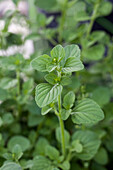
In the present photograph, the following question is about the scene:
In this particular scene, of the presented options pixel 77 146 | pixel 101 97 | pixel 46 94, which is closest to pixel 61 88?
pixel 46 94

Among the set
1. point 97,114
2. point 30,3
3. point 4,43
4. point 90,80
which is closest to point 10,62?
point 4,43

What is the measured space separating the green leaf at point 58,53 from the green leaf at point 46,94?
0.13 ft

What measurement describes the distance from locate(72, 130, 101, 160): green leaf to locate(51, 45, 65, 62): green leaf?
0.62 ft

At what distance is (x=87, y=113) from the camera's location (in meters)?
0.37

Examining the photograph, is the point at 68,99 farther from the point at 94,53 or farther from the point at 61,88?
the point at 94,53

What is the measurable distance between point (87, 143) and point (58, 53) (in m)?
0.20

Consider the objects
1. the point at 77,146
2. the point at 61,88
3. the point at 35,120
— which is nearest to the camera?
the point at 61,88

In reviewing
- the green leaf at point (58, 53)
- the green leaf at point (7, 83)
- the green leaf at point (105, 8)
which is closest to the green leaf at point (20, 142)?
the green leaf at point (7, 83)

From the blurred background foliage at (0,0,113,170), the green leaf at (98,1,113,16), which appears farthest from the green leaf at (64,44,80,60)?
the green leaf at (98,1,113,16)

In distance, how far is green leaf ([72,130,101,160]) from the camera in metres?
0.45

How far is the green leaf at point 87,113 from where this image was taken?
0.36 meters

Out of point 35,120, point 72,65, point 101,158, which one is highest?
point 72,65

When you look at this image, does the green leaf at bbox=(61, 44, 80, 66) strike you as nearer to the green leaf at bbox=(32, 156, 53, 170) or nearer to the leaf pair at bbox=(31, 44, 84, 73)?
the leaf pair at bbox=(31, 44, 84, 73)

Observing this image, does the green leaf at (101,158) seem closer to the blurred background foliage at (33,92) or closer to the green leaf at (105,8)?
the blurred background foliage at (33,92)
